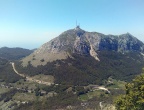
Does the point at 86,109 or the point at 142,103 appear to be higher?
the point at 142,103

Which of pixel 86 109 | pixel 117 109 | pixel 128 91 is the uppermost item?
pixel 128 91

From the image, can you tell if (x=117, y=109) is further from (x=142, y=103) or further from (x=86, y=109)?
(x=86, y=109)

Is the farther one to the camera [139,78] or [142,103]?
[139,78]

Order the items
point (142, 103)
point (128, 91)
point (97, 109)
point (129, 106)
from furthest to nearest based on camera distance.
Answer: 1. point (97, 109)
2. point (128, 91)
3. point (129, 106)
4. point (142, 103)

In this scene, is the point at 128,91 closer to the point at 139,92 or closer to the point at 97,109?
the point at 139,92

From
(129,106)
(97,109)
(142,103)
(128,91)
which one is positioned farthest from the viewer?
(97,109)

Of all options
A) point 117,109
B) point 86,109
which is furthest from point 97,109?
point 117,109
